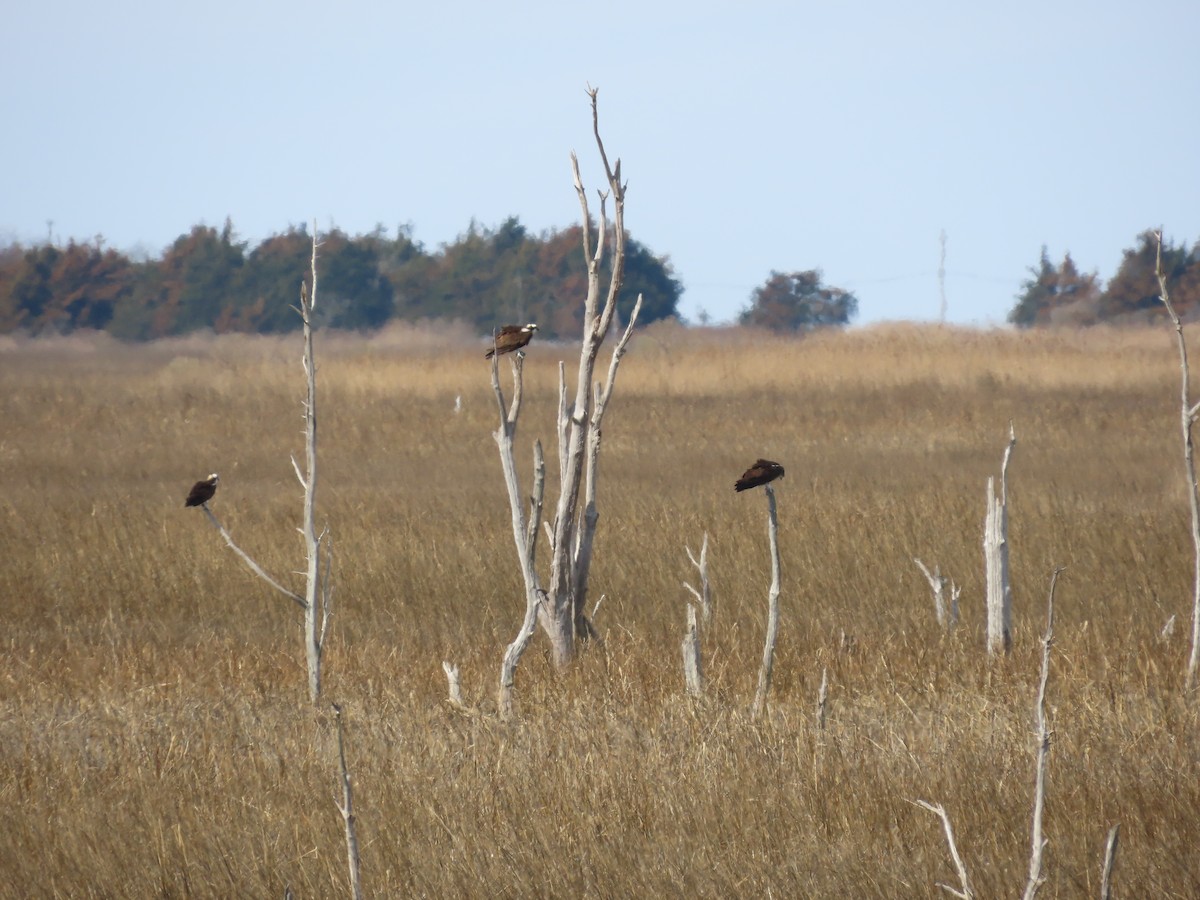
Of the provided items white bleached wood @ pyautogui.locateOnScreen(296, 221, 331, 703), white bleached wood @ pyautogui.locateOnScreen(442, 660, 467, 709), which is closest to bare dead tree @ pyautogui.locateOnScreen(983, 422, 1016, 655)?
white bleached wood @ pyautogui.locateOnScreen(442, 660, 467, 709)

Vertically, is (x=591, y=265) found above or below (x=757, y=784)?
above

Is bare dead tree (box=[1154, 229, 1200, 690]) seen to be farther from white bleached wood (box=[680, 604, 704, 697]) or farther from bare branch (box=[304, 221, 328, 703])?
bare branch (box=[304, 221, 328, 703])

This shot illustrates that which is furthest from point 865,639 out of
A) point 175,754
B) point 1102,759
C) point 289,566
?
point 289,566

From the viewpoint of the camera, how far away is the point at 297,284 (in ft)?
148

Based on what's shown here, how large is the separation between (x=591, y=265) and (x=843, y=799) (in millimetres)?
2531

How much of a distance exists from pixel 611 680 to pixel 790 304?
48702mm

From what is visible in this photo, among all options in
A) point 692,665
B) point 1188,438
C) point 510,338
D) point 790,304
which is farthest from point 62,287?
point 1188,438

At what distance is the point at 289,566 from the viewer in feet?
30.5

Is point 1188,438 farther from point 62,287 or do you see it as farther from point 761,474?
point 62,287

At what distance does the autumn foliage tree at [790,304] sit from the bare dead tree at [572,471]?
46749mm

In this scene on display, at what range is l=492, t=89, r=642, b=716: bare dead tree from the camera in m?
5.38

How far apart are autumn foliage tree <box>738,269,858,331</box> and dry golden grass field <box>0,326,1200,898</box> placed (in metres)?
35.7

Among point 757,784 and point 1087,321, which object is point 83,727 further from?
point 1087,321

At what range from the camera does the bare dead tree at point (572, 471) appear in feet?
17.6
